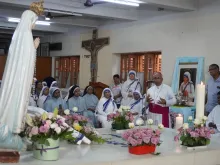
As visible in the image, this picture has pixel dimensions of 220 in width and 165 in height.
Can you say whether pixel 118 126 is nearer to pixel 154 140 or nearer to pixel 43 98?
pixel 154 140

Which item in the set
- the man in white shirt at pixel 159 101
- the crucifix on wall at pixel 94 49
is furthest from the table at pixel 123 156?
the crucifix on wall at pixel 94 49

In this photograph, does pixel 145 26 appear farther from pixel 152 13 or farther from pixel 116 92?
pixel 116 92

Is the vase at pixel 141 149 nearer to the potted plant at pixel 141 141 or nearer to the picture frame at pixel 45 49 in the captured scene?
the potted plant at pixel 141 141

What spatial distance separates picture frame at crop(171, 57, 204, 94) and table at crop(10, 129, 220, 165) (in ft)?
14.2

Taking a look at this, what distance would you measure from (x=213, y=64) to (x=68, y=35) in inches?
282

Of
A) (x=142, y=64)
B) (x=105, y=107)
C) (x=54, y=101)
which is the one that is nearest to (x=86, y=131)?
(x=105, y=107)

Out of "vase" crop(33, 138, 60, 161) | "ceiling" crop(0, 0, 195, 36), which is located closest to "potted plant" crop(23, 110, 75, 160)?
"vase" crop(33, 138, 60, 161)

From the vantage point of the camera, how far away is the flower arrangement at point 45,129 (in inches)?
102

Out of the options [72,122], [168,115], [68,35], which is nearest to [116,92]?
[168,115]

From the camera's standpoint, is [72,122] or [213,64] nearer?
[72,122]

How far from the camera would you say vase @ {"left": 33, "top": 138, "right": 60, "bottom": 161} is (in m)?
2.59

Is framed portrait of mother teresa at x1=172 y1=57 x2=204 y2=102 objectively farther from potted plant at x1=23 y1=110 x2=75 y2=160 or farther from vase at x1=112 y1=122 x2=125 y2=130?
potted plant at x1=23 y1=110 x2=75 y2=160

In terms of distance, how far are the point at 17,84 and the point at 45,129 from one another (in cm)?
39

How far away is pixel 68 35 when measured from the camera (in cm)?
1302
